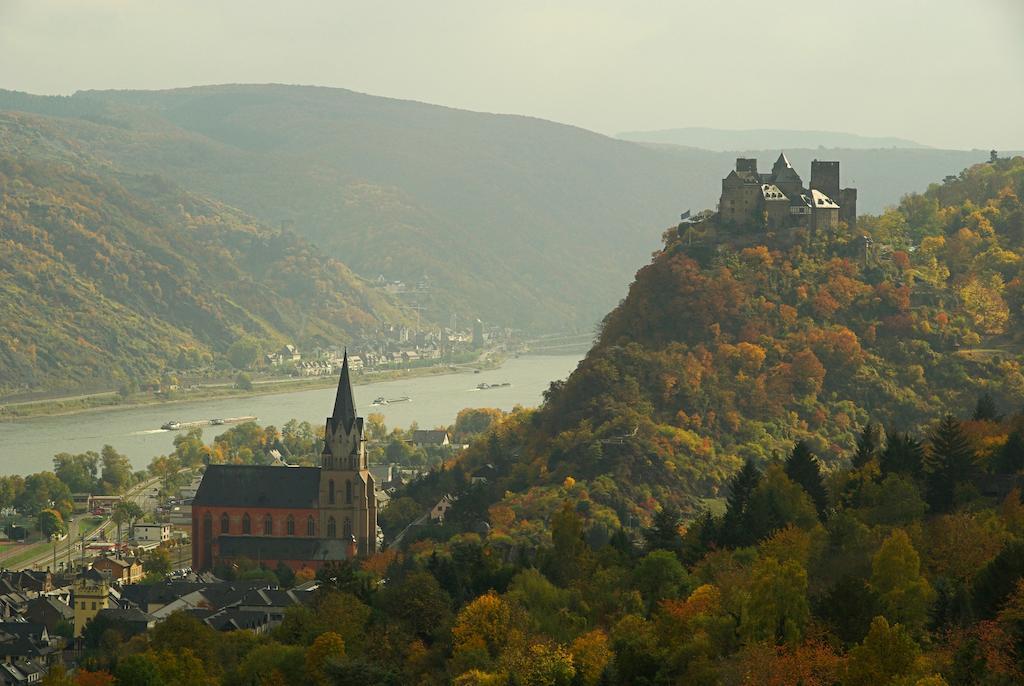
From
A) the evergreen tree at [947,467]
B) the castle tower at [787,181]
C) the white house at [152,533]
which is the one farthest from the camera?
the castle tower at [787,181]

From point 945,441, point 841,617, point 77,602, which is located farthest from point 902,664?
point 77,602

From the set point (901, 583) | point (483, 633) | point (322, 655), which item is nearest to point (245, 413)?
point (322, 655)

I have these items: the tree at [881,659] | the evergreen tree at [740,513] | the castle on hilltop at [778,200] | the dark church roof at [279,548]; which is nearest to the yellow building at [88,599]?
the dark church roof at [279,548]

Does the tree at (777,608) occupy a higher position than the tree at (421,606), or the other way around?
the tree at (777,608)

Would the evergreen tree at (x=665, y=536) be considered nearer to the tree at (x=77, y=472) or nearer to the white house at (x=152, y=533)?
the white house at (x=152, y=533)

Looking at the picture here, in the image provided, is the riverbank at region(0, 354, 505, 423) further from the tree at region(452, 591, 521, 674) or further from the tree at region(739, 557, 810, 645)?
the tree at region(739, 557, 810, 645)

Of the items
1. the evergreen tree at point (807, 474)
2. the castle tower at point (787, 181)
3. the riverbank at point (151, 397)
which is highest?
the castle tower at point (787, 181)

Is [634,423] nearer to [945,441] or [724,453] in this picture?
[724,453]
